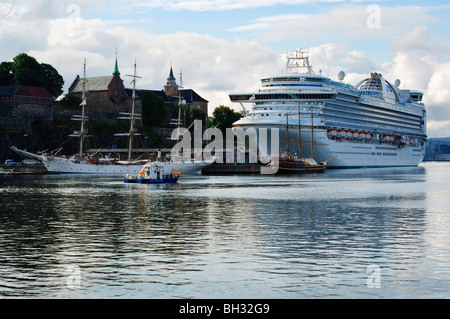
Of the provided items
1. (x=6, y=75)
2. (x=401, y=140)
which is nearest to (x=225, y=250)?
(x=6, y=75)

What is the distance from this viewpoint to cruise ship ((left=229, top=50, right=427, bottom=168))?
4306 inches

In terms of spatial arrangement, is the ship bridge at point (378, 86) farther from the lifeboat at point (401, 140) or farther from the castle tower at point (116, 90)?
the castle tower at point (116, 90)

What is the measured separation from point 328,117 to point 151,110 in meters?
56.0

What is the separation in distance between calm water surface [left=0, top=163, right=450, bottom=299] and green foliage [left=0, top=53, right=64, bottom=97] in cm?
9033

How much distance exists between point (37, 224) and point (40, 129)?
92.7 m

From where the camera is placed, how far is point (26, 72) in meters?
131

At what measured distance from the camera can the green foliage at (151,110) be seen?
516ft

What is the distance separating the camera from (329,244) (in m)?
27.3

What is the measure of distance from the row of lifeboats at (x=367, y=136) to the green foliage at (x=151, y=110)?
53.8 m

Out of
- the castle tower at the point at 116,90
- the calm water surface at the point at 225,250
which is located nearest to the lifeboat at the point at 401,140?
the castle tower at the point at 116,90

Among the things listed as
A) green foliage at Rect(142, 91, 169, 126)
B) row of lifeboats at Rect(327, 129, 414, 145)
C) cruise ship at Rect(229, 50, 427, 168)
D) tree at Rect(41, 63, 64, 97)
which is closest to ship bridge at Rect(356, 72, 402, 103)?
cruise ship at Rect(229, 50, 427, 168)

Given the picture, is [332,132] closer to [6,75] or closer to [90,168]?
[90,168]
